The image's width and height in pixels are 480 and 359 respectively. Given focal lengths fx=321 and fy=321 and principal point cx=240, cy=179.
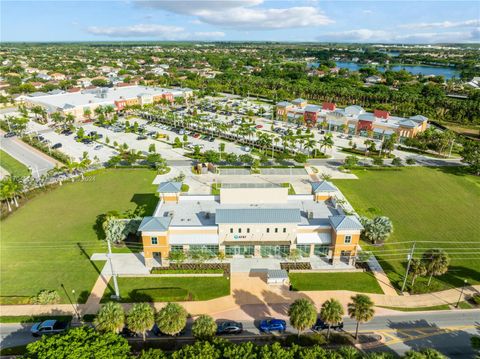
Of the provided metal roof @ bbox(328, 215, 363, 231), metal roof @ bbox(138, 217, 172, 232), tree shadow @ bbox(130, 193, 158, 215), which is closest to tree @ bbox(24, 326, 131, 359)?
metal roof @ bbox(138, 217, 172, 232)

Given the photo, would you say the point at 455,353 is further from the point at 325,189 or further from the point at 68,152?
the point at 68,152

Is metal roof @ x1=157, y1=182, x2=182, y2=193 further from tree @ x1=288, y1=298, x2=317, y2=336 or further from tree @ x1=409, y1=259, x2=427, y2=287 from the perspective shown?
tree @ x1=409, y1=259, x2=427, y2=287

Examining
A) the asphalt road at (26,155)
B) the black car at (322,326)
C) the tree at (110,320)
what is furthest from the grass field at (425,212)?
the asphalt road at (26,155)

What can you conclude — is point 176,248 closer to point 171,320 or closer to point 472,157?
point 171,320

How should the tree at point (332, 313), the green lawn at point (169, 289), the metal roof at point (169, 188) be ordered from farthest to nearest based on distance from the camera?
the metal roof at point (169, 188)
the green lawn at point (169, 289)
the tree at point (332, 313)

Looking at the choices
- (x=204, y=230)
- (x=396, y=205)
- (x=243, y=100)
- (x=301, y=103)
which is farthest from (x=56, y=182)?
(x=243, y=100)

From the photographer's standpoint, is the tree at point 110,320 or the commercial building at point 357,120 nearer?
the tree at point 110,320

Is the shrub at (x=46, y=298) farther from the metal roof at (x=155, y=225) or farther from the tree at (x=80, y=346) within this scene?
the metal roof at (x=155, y=225)
